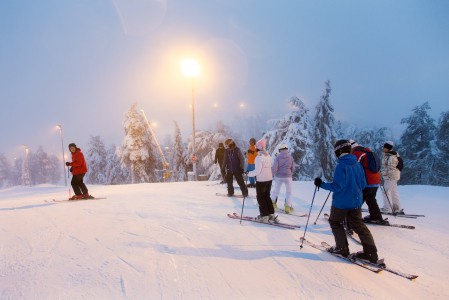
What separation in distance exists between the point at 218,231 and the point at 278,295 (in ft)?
8.32

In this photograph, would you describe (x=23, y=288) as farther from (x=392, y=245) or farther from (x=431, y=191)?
(x=431, y=191)

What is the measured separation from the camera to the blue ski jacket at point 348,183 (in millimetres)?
4473

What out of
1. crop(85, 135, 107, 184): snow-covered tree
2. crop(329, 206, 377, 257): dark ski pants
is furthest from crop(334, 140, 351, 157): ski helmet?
crop(85, 135, 107, 184): snow-covered tree

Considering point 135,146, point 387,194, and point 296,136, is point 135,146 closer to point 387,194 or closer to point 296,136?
point 296,136

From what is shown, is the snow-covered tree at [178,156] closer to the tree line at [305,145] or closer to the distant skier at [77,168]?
the tree line at [305,145]

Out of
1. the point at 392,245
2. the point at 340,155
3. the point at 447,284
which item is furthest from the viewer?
the point at 392,245

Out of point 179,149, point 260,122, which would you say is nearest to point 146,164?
point 179,149

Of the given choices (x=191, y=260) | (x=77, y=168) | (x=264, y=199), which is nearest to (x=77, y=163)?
(x=77, y=168)

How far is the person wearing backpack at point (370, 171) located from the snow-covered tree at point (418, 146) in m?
30.8

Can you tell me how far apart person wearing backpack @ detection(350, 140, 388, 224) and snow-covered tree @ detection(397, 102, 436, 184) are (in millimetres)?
30811

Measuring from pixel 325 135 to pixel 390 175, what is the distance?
883 inches

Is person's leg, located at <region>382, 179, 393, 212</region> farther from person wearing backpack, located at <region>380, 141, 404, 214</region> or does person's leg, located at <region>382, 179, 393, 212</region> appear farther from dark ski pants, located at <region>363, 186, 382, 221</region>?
dark ski pants, located at <region>363, 186, 382, 221</region>

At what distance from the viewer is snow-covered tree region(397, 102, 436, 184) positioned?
104 feet

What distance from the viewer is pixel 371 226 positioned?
7.07 m
